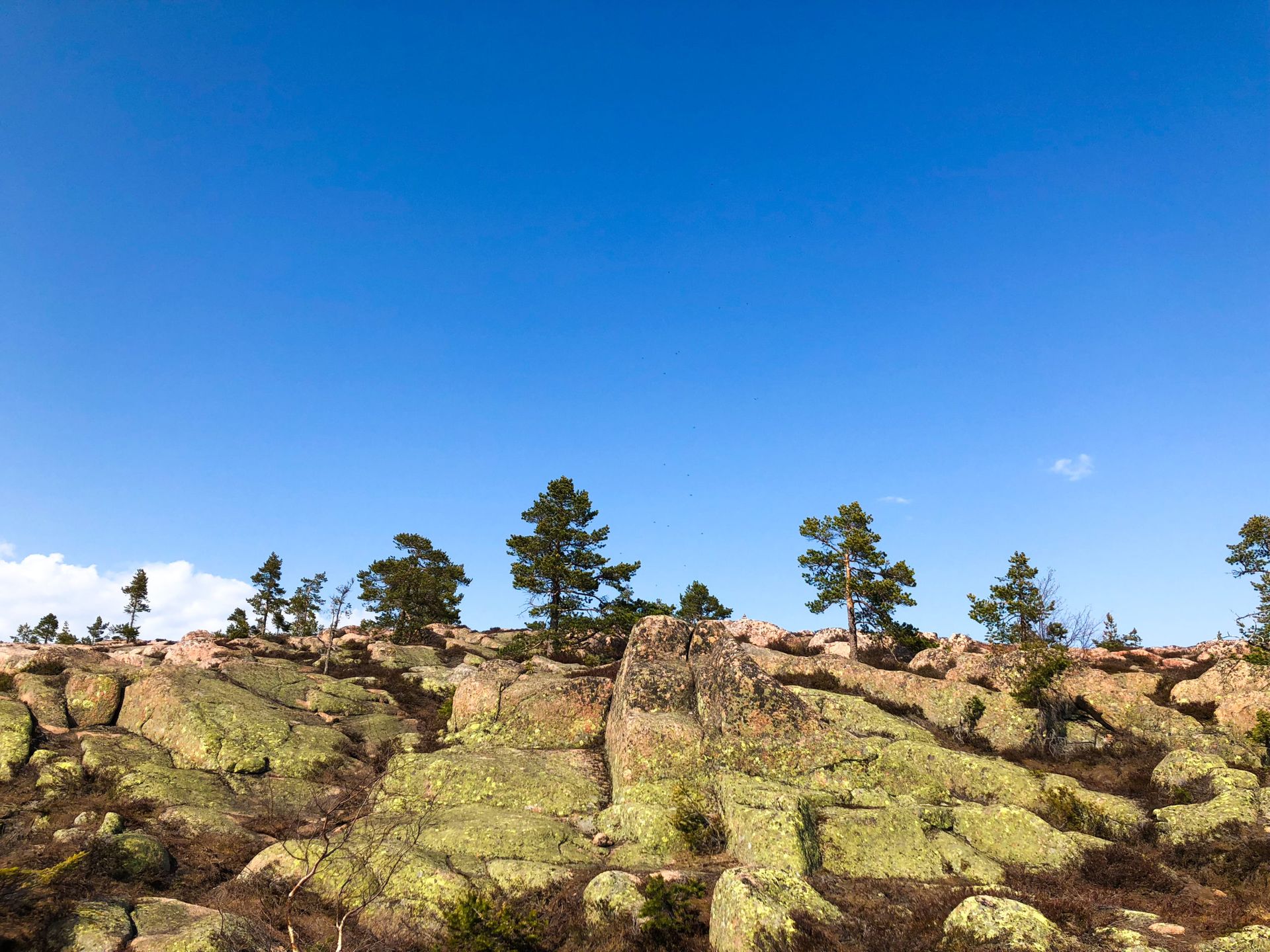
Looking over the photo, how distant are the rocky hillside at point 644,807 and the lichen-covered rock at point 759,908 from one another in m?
0.06

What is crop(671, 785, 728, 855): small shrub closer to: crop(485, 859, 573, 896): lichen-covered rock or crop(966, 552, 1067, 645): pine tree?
crop(485, 859, 573, 896): lichen-covered rock

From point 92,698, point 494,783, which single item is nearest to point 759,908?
point 494,783

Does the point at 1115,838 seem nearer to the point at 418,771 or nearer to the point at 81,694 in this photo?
the point at 418,771

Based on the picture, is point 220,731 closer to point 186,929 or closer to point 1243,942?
point 186,929

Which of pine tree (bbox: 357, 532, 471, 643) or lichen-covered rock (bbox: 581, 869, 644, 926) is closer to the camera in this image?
lichen-covered rock (bbox: 581, 869, 644, 926)

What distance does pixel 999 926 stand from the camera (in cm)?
1107

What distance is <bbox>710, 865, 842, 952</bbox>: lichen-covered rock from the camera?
1127 centimetres

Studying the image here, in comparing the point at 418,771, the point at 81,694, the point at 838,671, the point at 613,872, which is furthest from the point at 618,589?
the point at 613,872

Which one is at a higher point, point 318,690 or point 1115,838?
point 318,690

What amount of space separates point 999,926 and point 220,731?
1012 inches

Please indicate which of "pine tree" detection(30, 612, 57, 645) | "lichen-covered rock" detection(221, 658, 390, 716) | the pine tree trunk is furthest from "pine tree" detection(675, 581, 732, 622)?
"pine tree" detection(30, 612, 57, 645)

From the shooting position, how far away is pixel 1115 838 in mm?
16781

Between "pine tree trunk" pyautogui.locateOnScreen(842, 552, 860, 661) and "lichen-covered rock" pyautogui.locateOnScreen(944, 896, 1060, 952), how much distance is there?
108 ft

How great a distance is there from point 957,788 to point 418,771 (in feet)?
57.1
